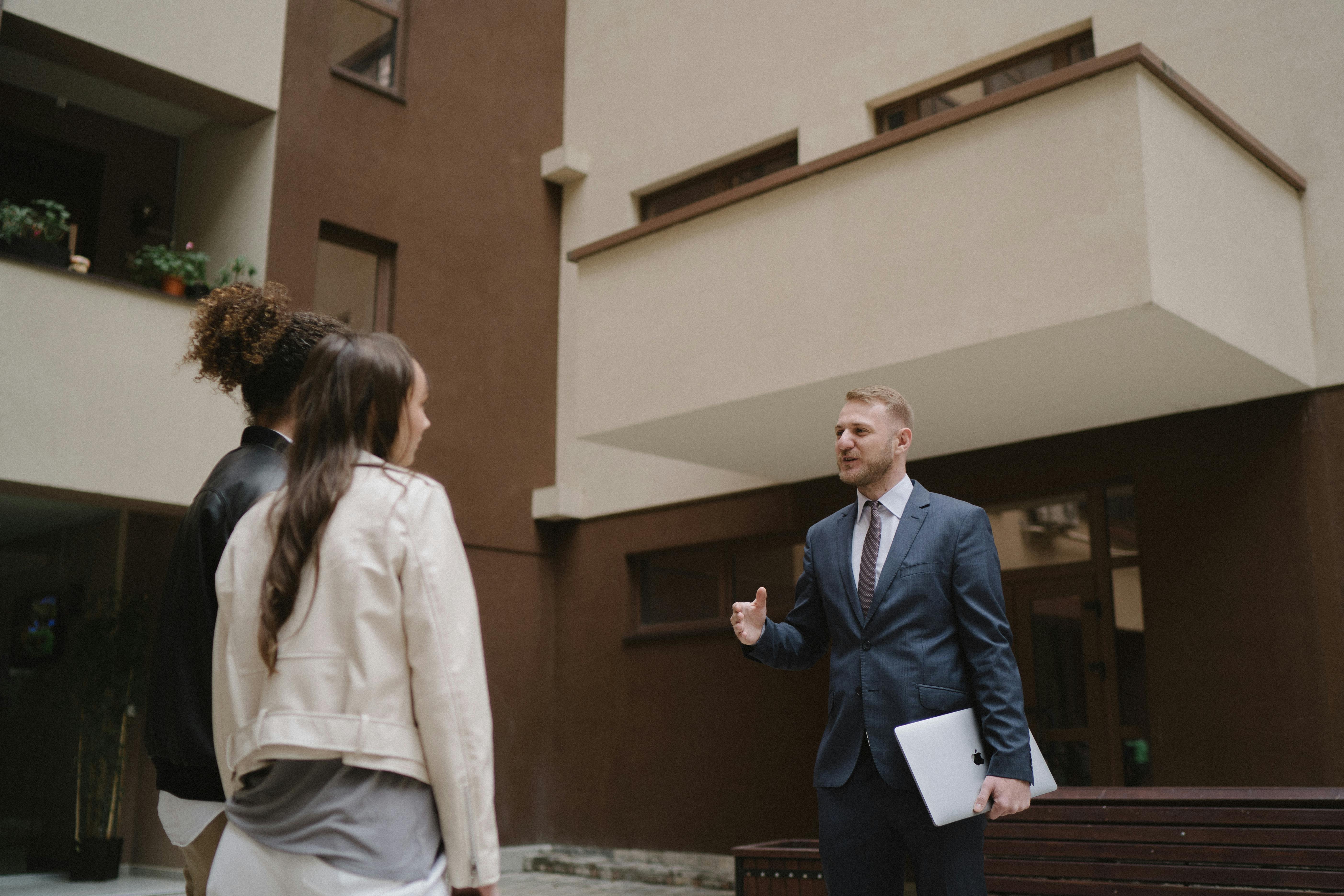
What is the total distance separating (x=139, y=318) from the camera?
24.0ft

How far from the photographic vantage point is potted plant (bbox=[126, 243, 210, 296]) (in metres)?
7.61

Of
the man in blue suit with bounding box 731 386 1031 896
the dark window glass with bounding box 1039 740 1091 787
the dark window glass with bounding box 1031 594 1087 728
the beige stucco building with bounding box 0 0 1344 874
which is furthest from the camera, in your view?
the dark window glass with bounding box 1031 594 1087 728

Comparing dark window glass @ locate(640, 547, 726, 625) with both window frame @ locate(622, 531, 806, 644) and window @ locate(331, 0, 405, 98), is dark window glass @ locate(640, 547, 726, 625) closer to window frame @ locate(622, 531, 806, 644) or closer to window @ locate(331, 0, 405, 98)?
window frame @ locate(622, 531, 806, 644)

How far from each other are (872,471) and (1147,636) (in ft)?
14.1

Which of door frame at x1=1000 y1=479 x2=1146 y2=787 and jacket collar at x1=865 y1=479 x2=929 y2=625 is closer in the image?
jacket collar at x1=865 y1=479 x2=929 y2=625

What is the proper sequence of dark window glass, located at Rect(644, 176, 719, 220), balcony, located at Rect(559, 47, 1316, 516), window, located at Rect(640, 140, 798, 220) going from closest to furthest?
balcony, located at Rect(559, 47, 1316, 516), window, located at Rect(640, 140, 798, 220), dark window glass, located at Rect(644, 176, 719, 220)

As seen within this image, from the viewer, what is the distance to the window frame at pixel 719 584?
8.78m

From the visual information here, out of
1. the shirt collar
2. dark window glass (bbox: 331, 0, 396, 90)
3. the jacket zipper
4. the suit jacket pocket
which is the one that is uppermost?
dark window glass (bbox: 331, 0, 396, 90)

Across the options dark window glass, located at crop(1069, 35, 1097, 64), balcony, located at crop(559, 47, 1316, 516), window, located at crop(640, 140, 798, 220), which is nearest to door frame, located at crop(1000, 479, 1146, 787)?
balcony, located at crop(559, 47, 1316, 516)

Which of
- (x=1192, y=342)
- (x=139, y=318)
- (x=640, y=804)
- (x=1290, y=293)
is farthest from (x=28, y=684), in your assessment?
(x=1290, y=293)

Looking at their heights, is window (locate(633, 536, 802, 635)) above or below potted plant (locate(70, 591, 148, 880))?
above

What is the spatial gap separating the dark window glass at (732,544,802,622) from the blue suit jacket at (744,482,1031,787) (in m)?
5.37

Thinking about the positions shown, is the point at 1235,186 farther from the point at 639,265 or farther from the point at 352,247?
the point at 352,247

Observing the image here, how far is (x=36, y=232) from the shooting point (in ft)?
23.5
